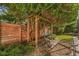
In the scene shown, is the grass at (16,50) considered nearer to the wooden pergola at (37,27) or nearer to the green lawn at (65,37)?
the wooden pergola at (37,27)

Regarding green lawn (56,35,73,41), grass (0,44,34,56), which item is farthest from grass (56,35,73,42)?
grass (0,44,34,56)

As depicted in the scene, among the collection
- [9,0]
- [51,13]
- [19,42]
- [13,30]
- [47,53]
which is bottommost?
[47,53]

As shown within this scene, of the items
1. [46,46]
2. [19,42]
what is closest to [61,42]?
[46,46]

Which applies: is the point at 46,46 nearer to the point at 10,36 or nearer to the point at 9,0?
the point at 10,36

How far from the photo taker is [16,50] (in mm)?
1423

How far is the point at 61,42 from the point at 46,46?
0.15 m

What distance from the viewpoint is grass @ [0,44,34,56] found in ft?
4.65

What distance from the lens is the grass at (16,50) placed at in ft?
4.65

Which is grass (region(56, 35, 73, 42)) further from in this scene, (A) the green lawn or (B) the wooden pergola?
(B) the wooden pergola

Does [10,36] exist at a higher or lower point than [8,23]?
lower

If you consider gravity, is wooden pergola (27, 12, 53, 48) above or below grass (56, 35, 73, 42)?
above

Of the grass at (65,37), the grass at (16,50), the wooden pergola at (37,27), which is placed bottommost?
the grass at (16,50)

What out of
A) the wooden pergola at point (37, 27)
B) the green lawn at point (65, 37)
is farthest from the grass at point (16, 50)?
the green lawn at point (65, 37)

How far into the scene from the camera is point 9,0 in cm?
143
